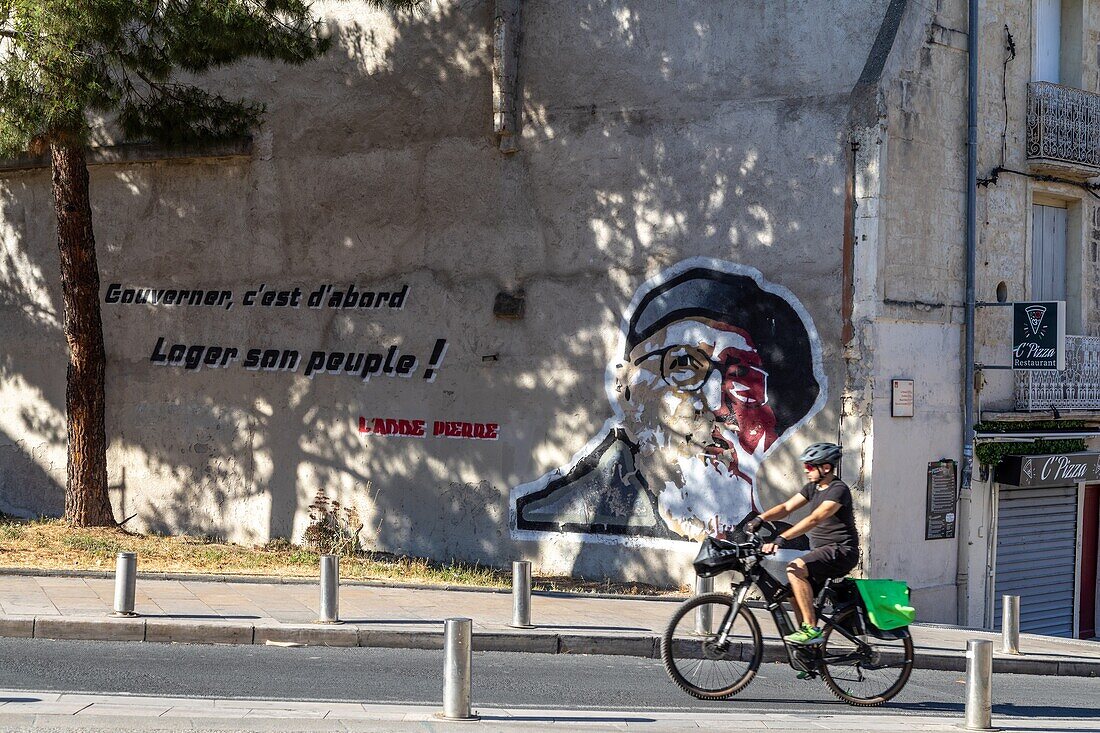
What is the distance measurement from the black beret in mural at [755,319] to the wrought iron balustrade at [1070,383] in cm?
336

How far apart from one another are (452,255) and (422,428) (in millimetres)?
2283

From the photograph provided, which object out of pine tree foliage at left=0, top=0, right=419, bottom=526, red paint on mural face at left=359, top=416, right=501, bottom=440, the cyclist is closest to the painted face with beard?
red paint on mural face at left=359, top=416, right=501, bottom=440

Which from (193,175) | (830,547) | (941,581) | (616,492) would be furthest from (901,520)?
(193,175)

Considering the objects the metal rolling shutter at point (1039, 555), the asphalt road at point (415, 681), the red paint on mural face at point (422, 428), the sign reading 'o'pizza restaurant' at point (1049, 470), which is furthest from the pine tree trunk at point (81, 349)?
the metal rolling shutter at point (1039, 555)

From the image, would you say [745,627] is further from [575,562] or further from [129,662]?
[575,562]

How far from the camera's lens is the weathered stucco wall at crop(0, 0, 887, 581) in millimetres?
14812

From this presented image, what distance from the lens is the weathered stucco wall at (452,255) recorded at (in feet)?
48.6

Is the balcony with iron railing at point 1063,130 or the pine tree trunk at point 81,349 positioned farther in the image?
the balcony with iron railing at point 1063,130

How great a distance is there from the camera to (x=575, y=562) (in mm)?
15836

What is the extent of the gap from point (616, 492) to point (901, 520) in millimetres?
3353

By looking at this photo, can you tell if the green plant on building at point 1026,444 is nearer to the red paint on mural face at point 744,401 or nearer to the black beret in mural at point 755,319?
the black beret in mural at point 755,319

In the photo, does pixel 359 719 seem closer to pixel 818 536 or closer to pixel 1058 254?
pixel 818 536

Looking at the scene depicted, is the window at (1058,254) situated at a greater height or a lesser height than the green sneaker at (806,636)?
greater

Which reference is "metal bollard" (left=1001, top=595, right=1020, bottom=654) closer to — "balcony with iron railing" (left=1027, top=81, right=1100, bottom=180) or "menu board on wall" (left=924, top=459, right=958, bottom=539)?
"menu board on wall" (left=924, top=459, right=958, bottom=539)
